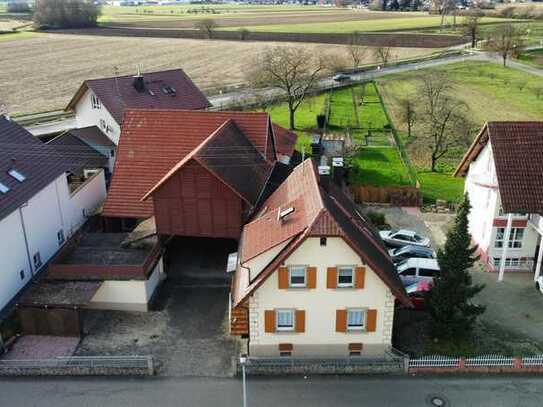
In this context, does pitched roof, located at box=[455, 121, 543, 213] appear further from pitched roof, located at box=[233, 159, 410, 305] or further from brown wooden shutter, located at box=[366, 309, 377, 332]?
brown wooden shutter, located at box=[366, 309, 377, 332]

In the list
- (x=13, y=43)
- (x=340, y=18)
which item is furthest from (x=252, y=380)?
(x=340, y=18)

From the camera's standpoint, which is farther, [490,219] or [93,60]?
[93,60]

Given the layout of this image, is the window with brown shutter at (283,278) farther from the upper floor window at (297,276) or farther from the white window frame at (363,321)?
the white window frame at (363,321)

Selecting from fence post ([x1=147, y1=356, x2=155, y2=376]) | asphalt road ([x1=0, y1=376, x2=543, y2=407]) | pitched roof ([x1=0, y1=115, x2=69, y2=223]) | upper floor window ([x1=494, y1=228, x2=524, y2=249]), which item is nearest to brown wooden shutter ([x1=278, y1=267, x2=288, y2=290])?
asphalt road ([x1=0, y1=376, x2=543, y2=407])

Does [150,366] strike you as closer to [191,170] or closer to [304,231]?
[304,231]

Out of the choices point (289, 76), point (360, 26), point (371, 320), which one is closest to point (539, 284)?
point (371, 320)

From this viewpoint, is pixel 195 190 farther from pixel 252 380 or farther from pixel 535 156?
pixel 535 156
